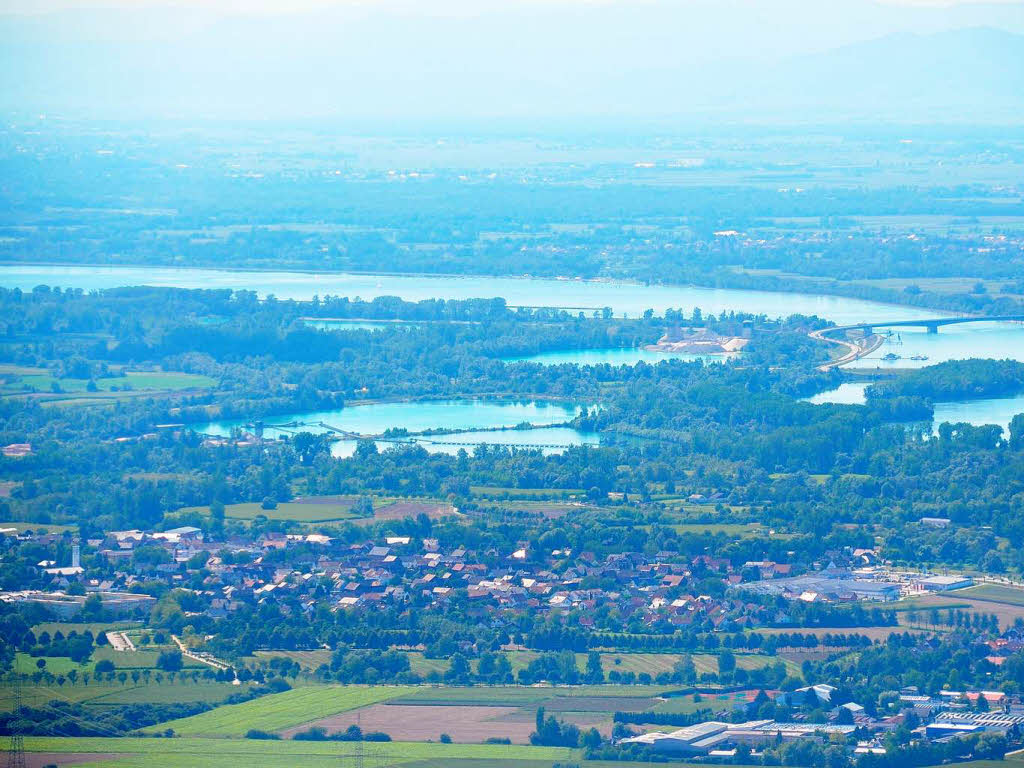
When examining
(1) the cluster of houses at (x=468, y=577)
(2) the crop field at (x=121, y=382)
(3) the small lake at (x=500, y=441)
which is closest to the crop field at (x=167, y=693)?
(1) the cluster of houses at (x=468, y=577)

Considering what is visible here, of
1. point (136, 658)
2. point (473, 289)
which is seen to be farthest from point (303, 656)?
point (473, 289)

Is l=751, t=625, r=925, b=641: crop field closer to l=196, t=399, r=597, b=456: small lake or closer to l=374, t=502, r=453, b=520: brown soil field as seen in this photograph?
l=374, t=502, r=453, b=520: brown soil field

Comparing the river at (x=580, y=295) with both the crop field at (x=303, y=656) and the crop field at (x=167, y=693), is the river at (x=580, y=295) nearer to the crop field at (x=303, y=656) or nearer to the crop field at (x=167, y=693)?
the crop field at (x=303, y=656)

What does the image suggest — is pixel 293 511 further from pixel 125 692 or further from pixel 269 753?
pixel 269 753

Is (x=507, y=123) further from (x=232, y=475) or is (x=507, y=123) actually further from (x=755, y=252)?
(x=232, y=475)

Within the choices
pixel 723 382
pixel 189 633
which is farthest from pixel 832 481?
pixel 189 633
